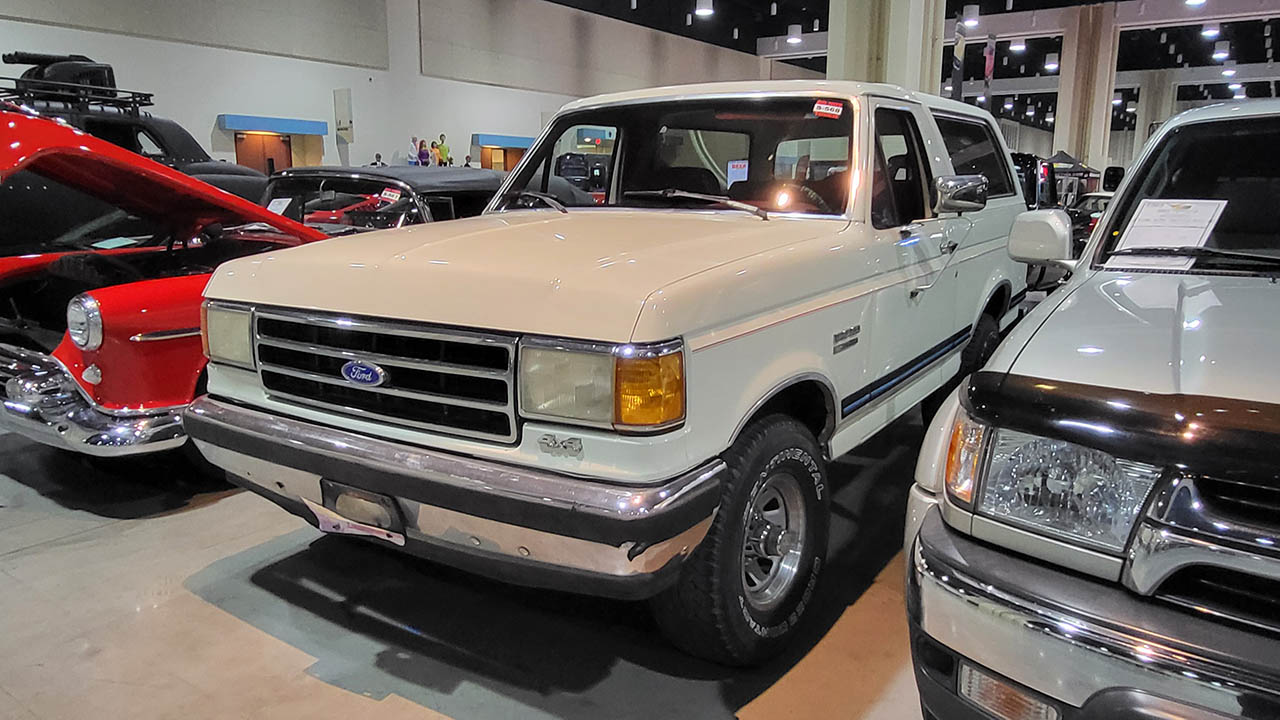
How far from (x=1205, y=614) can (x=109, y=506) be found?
14.0 feet

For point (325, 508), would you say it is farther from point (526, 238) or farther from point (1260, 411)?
point (1260, 411)

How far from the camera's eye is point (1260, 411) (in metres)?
1.41

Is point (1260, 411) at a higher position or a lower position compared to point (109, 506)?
higher

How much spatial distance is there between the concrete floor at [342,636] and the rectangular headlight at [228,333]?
3.15 ft

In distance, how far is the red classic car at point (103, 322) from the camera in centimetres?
329

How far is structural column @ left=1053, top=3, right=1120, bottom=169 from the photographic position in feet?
70.1

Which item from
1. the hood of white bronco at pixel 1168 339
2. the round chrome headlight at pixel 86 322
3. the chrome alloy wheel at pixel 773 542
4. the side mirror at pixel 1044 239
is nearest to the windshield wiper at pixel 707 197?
the side mirror at pixel 1044 239

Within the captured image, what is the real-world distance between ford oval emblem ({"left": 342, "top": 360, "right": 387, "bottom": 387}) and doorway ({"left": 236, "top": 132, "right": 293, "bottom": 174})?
14.0 m

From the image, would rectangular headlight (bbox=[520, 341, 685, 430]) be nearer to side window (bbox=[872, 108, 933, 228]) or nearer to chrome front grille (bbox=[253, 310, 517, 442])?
chrome front grille (bbox=[253, 310, 517, 442])

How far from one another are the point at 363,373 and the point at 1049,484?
172cm

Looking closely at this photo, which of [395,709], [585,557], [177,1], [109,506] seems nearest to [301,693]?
[395,709]

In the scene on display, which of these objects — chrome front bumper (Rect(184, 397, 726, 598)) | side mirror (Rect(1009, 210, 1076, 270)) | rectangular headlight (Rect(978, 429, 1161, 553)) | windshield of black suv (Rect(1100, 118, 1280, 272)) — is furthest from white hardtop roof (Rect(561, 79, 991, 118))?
rectangular headlight (Rect(978, 429, 1161, 553))

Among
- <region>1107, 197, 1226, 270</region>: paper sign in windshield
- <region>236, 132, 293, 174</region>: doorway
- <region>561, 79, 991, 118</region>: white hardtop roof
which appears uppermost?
<region>236, 132, 293, 174</region>: doorway

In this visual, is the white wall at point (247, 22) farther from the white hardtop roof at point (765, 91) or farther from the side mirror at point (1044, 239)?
the side mirror at point (1044, 239)
